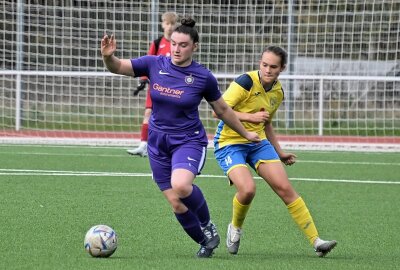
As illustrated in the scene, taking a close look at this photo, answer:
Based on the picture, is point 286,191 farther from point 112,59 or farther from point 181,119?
point 112,59

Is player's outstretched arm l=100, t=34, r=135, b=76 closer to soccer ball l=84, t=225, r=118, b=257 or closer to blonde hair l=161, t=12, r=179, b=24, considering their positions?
soccer ball l=84, t=225, r=118, b=257

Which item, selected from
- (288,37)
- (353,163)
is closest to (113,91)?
(288,37)

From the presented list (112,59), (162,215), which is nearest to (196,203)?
(112,59)

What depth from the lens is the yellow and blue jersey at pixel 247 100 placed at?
8.14m

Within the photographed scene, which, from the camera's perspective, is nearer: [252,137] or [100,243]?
[100,243]

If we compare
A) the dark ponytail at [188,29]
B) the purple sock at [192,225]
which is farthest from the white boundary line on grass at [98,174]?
the dark ponytail at [188,29]

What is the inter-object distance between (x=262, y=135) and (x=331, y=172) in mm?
5952

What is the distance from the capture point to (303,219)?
790cm

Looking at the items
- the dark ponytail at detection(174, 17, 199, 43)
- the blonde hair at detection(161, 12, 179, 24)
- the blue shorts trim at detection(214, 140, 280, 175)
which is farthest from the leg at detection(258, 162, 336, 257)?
the blonde hair at detection(161, 12, 179, 24)

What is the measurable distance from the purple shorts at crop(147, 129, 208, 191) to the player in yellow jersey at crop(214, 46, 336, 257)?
0.48 m

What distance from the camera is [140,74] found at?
7730mm

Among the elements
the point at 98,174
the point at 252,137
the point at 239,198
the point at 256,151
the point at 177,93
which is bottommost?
the point at 98,174

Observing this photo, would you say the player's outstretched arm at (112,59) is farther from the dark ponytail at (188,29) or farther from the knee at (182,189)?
the knee at (182,189)

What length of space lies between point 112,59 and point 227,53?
A: 12.3m
